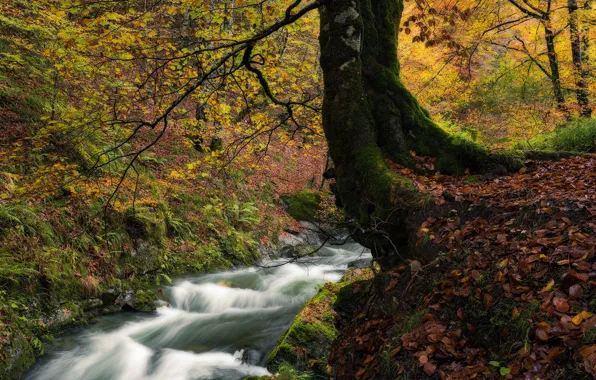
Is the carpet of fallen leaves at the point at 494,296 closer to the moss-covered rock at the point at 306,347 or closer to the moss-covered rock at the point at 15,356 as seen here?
the moss-covered rock at the point at 306,347

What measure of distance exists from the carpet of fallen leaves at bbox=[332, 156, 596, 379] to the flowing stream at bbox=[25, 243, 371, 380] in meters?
2.96

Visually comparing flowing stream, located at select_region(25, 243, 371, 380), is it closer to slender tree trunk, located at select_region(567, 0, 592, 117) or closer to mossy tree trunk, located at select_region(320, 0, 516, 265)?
mossy tree trunk, located at select_region(320, 0, 516, 265)

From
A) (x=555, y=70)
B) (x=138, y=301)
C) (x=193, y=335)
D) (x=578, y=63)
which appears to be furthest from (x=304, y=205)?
(x=578, y=63)

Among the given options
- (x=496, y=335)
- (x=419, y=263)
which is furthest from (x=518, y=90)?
(x=496, y=335)

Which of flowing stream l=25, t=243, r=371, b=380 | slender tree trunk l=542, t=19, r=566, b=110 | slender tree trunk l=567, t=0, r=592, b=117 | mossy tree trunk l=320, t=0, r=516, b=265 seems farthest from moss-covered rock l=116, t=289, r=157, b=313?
slender tree trunk l=542, t=19, r=566, b=110

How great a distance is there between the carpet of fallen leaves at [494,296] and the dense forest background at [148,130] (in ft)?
9.05

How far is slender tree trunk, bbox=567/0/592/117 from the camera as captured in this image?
1061 centimetres

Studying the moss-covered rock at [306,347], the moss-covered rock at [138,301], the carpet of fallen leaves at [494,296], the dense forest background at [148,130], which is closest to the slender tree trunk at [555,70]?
the dense forest background at [148,130]

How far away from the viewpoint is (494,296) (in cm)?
282

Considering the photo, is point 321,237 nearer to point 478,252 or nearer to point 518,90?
point 518,90

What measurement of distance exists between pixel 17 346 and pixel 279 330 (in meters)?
4.42

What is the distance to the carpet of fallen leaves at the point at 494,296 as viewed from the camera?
233 cm

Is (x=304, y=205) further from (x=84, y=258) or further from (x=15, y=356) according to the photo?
(x=15, y=356)

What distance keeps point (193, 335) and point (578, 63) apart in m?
12.6
